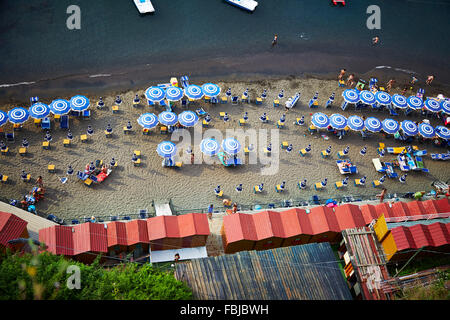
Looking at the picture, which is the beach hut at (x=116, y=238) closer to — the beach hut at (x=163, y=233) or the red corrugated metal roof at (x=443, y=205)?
the beach hut at (x=163, y=233)

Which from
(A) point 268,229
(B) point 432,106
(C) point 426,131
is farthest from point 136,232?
(B) point 432,106

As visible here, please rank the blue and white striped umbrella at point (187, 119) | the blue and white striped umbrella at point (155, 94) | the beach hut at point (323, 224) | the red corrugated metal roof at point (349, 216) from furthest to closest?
the blue and white striped umbrella at point (155, 94) → the blue and white striped umbrella at point (187, 119) → the red corrugated metal roof at point (349, 216) → the beach hut at point (323, 224)

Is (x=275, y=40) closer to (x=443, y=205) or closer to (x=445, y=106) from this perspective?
(x=445, y=106)

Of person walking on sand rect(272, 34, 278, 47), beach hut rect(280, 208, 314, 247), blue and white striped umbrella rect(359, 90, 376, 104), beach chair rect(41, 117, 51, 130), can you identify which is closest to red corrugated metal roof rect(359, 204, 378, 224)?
beach hut rect(280, 208, 314, 247)

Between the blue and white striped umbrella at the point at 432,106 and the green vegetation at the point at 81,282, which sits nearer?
the green vegetation at the point at 81,282

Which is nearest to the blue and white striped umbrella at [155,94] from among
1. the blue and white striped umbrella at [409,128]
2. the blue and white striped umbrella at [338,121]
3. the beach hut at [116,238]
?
the beach hut at [116,238]
